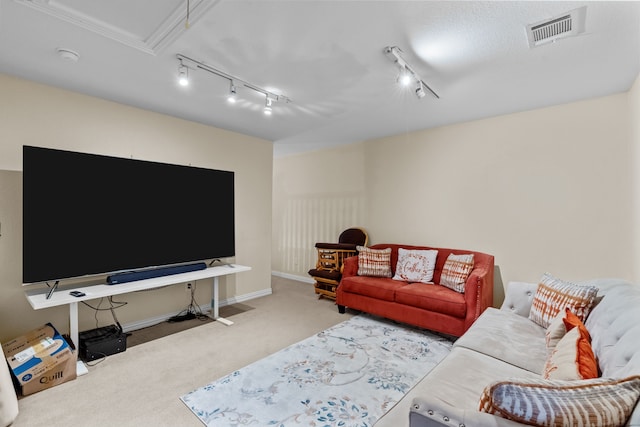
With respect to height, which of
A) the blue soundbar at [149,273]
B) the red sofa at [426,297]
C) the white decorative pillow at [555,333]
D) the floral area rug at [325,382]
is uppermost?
the blue soundbar at [149,273]

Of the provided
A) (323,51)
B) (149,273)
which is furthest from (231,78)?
(149,273)

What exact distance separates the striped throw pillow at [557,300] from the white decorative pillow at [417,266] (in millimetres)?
1220

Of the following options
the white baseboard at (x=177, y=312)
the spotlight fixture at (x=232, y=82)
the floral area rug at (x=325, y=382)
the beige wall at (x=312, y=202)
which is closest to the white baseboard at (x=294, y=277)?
the beige wall at (x=312, y=202)

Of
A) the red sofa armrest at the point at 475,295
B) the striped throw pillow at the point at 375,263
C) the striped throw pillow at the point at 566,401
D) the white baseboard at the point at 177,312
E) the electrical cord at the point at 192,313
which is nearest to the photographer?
the striped throw pillow at the point at 566,401

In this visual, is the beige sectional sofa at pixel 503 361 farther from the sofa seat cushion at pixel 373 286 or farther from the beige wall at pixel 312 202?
the beige wall at pixel 312 202

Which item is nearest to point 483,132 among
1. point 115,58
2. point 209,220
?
point 209,220

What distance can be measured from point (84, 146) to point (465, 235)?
4412 mm

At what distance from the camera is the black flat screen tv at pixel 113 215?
2.41 metres

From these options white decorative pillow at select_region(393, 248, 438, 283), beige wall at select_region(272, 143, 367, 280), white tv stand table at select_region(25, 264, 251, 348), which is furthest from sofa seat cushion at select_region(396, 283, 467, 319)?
white tv stand table at select_region(25, 264, 251, 348)

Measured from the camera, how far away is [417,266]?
358 centimetres

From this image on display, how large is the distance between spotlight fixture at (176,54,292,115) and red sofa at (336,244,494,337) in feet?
7.06

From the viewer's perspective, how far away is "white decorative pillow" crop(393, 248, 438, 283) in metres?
3.51

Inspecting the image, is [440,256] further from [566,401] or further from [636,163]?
[566,401]

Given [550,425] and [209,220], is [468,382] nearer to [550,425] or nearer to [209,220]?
[550,425]
